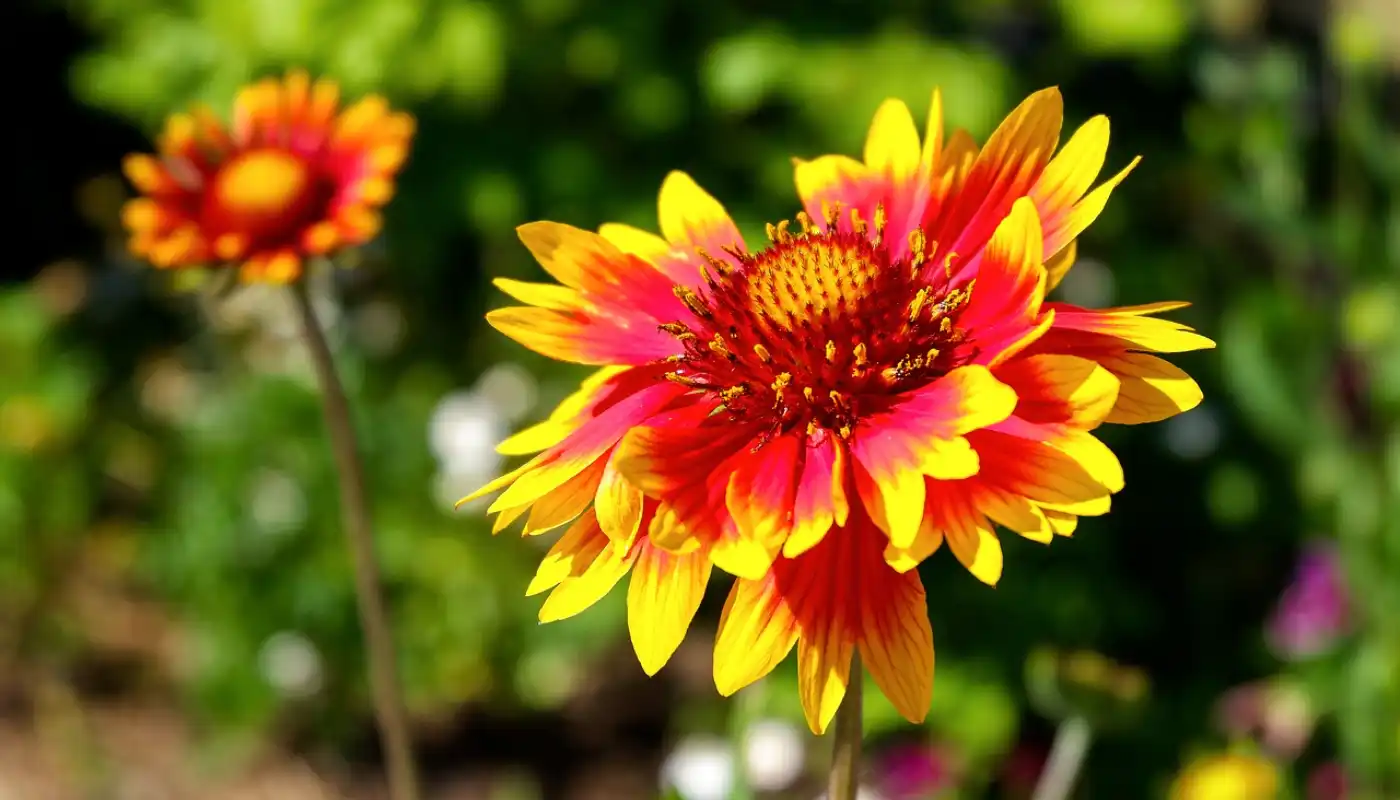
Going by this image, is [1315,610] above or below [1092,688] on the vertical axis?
below

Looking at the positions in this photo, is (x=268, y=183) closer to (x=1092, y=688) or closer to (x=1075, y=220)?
(x=1075, y=220)

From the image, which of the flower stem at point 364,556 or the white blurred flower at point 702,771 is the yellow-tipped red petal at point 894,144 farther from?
the white blurred flower at point 702,771

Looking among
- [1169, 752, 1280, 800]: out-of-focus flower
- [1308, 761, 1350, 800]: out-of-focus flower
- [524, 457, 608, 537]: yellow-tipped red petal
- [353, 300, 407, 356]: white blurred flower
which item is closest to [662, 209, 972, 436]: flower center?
[524, 457, 608, 537]: yellow-tipped red petal

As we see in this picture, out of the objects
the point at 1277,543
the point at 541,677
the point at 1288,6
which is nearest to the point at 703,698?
the point at 541,677

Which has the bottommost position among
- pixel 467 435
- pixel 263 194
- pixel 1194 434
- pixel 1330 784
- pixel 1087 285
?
pixel 1330 784

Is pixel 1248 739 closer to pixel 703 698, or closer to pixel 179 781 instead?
pixel 703 698

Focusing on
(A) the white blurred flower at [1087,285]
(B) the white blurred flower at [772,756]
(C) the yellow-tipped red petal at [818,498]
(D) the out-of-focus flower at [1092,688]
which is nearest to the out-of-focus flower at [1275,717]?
(B) the white blurred flower at [772,756]

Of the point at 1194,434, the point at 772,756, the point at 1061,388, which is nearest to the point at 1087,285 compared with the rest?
the point at 1194,434
